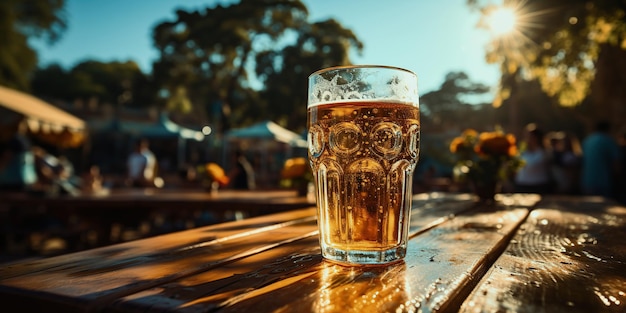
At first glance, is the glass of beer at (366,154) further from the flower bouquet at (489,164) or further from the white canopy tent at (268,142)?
the white canopy tent at (268,142)

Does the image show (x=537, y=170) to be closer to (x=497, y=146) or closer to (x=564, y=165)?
(x=564, y=165)

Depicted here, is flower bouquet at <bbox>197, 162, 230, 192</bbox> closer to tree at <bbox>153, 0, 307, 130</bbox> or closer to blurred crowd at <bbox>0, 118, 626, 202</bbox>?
blurred crowd at <bbox>0, 118, 626, 202</bbox>

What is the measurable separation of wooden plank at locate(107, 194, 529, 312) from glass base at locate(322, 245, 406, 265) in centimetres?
2

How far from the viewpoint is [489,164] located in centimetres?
227

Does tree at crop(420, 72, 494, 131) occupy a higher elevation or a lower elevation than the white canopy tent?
higher

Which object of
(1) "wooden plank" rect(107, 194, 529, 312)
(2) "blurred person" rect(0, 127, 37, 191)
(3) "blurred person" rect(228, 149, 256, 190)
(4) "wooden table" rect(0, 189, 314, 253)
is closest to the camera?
(1) "wooden plank" rect(107, 194, 529, 312)

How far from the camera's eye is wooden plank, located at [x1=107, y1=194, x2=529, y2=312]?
414mm

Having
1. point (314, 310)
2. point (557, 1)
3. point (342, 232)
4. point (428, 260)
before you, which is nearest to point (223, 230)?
point (342, 232)

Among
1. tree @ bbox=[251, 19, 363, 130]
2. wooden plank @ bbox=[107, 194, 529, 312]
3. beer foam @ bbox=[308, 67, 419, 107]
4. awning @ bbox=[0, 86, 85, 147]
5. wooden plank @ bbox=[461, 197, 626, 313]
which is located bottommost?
wooden plank @ bbox=[461, 197, 626, 313]

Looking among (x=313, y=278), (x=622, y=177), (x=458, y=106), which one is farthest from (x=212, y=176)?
(x=458, y=106)

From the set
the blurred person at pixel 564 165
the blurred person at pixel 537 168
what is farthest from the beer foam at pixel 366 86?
the blurred person at pixel 564 165

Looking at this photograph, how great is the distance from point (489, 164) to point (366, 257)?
187cm

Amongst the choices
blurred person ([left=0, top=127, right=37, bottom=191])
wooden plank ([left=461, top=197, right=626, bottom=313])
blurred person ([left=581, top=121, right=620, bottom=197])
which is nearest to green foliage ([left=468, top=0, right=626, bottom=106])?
blurred person ([left=581, top=121, right=620, bottom=197])

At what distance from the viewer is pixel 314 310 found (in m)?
0.40
